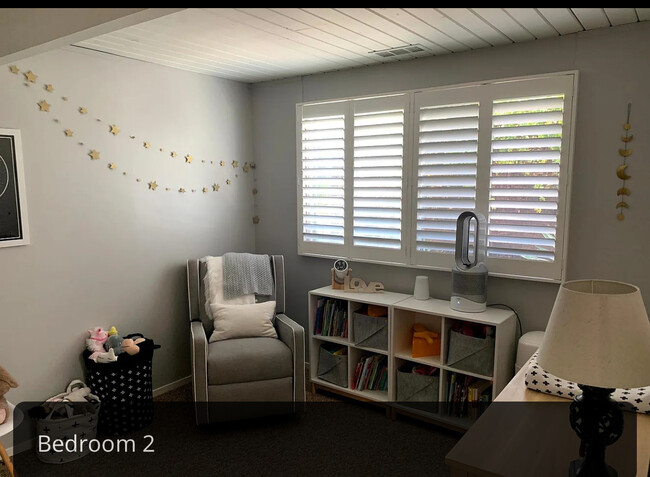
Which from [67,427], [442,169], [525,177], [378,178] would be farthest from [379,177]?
[67,427]

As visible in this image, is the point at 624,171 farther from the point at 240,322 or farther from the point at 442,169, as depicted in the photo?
the point at 240,322

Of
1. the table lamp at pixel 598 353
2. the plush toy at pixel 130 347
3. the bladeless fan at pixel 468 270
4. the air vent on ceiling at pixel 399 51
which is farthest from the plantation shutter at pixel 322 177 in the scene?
the table lamp at pixel 598 353

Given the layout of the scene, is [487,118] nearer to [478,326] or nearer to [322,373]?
[478,326]

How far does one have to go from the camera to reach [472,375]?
9.57 feet

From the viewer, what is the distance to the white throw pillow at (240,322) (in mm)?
3338

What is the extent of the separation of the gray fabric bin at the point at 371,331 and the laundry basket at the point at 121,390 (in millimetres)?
1400

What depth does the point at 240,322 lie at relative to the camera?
3.36 m

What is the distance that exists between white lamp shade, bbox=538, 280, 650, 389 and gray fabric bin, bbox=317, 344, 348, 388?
2261 millimetres

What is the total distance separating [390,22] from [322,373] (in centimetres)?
240

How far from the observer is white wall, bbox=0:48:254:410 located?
9.32ft

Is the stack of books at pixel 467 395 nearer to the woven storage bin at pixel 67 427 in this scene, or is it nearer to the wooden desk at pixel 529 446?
the wooden desk at pixel 529 446

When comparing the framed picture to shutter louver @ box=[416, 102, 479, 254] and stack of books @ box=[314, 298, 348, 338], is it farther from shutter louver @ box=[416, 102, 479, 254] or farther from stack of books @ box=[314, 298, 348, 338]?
shutter louver @ box=[416, 102, 479, 254]

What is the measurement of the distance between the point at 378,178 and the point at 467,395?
1.54 m
